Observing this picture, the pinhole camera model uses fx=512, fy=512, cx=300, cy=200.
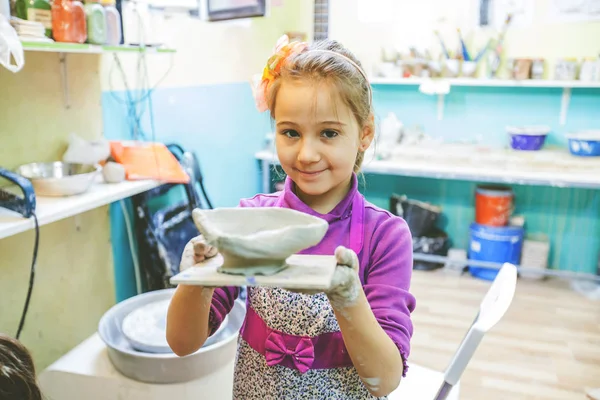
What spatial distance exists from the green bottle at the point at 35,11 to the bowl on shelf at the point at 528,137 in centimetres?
293

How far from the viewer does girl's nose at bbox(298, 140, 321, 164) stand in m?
0.87

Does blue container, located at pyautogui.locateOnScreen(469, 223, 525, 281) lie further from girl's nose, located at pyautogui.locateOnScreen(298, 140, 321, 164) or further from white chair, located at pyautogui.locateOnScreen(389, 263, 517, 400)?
girl's nose, located at pyautogui.locateOnScreen(298, 140, 321, 164)

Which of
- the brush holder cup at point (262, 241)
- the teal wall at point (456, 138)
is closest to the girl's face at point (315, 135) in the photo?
the brush holder cup at point (262, 241)

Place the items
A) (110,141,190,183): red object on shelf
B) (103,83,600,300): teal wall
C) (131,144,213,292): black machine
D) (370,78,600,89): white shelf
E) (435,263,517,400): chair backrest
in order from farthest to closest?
(370,78,600,89): white shelf
(103,83,600,300): teal wall
(131,144,213,292): black machine
(110,141,190,183): red object on shelf
(435,263,517,400): chair backrest

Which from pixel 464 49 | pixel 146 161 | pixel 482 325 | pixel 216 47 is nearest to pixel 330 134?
pixel 482 325

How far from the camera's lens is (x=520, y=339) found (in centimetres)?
276

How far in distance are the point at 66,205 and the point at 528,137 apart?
2948mm

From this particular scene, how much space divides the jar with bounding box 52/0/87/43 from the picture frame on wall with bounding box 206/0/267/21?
1.07 meters

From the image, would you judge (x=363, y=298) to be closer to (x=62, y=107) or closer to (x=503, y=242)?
(x=62, y=107)

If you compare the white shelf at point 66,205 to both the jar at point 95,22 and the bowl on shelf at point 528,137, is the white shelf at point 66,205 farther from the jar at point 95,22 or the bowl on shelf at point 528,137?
the bowl on shelf at point 528,137

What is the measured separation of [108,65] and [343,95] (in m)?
1.52

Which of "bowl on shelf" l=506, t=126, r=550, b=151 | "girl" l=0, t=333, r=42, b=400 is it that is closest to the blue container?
"bowl on shelf" l=506, t=126, r=550, b=151

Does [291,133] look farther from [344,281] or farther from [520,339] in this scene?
[520,339]

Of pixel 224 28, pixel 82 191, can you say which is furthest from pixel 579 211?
pixel 82 191
